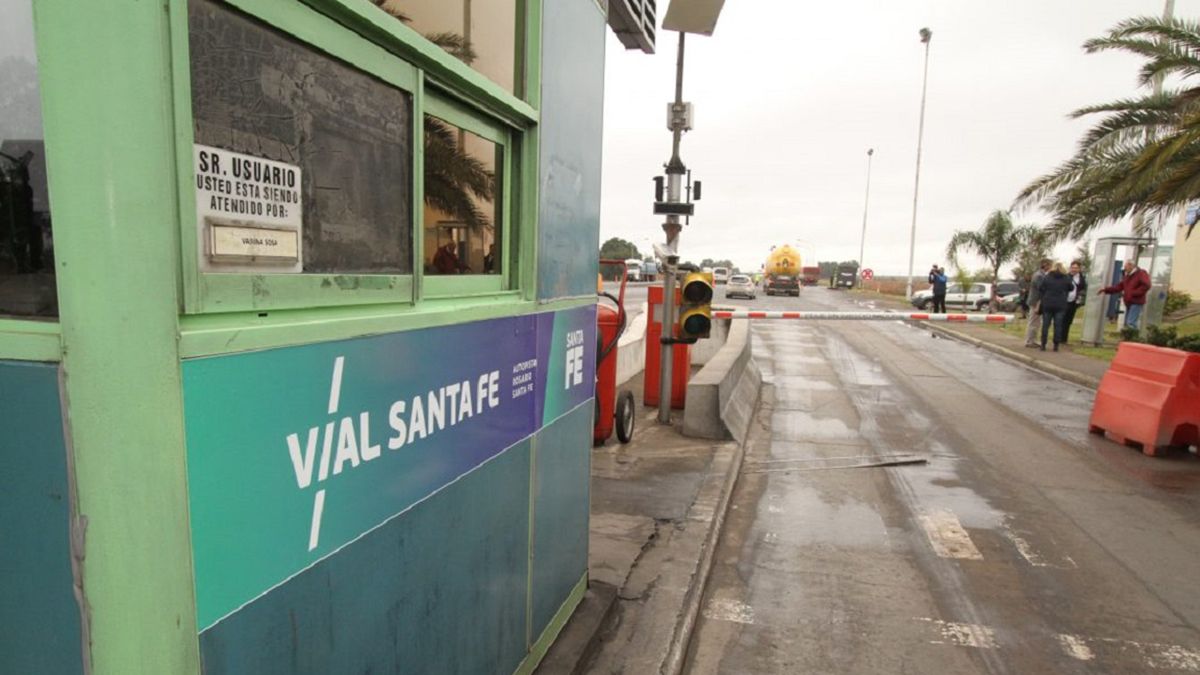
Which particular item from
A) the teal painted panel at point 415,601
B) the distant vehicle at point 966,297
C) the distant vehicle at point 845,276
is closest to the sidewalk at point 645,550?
the teal painted panel at point 415,601

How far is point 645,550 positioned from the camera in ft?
15.4

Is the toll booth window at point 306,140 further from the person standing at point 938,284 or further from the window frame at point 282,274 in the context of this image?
the person standing at point 938,284

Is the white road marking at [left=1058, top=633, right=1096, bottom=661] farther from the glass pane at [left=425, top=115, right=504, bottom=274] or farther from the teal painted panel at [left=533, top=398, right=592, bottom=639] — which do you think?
the glass pane at [left=425, top=115, right=504, bottom=274]

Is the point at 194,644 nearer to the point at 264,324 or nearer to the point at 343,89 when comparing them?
the point at 264,324

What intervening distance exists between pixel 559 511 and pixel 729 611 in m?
1.52

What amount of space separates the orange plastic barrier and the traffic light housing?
5174 mm

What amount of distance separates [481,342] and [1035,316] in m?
17.3

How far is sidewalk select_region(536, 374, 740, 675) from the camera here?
3.53 meters

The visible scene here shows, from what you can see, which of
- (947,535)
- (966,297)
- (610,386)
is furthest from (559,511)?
(966,297)

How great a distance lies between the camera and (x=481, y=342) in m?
2.42

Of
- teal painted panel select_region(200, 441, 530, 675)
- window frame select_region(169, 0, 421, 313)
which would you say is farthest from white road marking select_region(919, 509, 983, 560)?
window frame select_region(169, 0, 421, 313)

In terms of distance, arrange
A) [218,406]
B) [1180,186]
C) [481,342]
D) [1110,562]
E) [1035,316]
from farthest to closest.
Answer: [1035,316] < [1180,186] < [1110,562] < [481,342] < [218,406]

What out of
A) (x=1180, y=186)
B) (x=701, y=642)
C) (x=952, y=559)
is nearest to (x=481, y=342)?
(x=701, y=642)

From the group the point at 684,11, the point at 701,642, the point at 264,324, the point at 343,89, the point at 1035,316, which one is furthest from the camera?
the point at 1035,316
